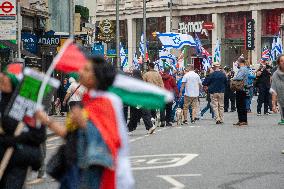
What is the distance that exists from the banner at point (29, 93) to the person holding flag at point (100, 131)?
505 millimetres

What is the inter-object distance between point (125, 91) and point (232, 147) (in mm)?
11795

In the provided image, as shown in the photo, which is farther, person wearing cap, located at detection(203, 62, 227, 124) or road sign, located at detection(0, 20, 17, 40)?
person wearing cap, located at detection(203, 62, 227, 124)

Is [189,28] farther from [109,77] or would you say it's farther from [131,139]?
[109,77]

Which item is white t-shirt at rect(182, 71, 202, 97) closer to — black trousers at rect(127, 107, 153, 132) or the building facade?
black trousers at rect(127, 107, 153, 132)

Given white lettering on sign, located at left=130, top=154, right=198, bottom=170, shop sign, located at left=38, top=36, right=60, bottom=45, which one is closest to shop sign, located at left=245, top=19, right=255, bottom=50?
shop sign, located at left=38, top=36, right=60, bottom=45

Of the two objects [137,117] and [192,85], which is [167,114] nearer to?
[192,85]

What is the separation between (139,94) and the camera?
22.7 ft

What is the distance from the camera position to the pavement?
13.2 meters

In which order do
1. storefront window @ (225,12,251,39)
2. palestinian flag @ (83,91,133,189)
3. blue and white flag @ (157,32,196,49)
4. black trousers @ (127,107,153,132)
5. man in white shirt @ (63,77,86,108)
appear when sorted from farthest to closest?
storefront window @ (225,12,251,39), blue and white flag @ (157,32,196,49), black trousers @ (127,107,153,132), man in white shirt @ (63,77,86,108), palestinian flag @ (83,91,133,189)

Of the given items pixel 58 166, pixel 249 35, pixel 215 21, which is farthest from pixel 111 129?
pixel 215 21

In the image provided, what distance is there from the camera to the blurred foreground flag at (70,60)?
6941mm

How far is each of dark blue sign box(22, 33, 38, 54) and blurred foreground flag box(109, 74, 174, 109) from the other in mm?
28526

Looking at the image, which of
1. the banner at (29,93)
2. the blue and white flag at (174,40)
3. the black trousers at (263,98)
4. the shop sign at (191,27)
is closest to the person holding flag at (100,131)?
the banner at (29,93)

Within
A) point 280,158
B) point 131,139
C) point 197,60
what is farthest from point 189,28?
point 280,158
